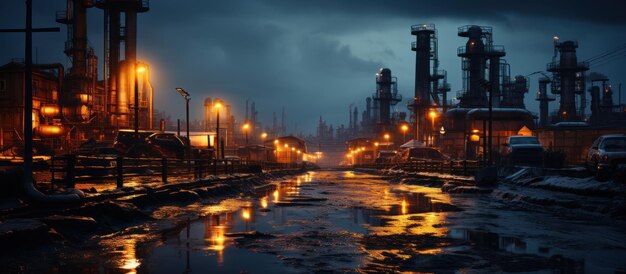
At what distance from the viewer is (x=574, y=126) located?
59.1m

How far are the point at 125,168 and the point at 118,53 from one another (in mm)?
40918

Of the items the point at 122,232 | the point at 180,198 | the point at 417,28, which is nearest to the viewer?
the point at 122,232

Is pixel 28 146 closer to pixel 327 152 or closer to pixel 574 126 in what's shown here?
pixel 574 126

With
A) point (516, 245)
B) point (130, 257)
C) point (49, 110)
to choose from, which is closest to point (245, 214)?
point (130, 257)

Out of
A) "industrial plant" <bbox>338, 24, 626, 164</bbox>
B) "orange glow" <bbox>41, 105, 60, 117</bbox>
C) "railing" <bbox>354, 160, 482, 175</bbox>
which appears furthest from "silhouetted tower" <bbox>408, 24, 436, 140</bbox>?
"orange glow" <bbox>41, 105, 60, 117</bbox>

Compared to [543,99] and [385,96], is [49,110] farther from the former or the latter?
[543,99]

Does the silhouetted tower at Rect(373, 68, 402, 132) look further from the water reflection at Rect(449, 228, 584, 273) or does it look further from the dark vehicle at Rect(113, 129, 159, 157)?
the water reflection at Rect(449, 228, 584, 273)

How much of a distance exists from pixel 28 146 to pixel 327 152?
17722 centimetres

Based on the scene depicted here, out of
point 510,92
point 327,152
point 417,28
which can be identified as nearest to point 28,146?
point 417,28

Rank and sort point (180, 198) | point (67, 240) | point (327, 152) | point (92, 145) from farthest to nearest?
point (327, 152), point (92, 145), point (180, 198), point (67, 240)

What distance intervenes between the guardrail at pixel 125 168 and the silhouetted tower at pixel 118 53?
1547cm

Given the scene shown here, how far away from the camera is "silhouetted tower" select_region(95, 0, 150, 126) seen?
58.1 metres

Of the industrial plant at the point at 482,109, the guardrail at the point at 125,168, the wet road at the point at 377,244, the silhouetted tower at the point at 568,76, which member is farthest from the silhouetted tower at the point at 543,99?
the wet road at the point at 377,244

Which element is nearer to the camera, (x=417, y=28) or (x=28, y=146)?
(x=28, y=146)
